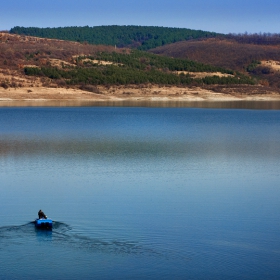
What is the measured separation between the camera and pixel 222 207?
17.7 meters

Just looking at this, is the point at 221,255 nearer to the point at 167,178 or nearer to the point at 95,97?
the point at 167,178

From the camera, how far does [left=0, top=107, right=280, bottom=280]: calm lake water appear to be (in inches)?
512

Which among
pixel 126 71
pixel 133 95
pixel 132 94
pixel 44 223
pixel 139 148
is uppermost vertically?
pixel 126 71

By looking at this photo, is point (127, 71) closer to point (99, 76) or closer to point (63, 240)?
point (99, 76)

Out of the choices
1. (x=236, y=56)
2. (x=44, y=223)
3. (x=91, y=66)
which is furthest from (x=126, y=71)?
(x=44, y=223)

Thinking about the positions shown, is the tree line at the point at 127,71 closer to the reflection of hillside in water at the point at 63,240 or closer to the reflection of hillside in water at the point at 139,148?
the reflection of hillside in water at the point at 139,148

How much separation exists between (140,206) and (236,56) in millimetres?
117553

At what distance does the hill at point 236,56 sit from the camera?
114m

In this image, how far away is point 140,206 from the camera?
57.9 feet

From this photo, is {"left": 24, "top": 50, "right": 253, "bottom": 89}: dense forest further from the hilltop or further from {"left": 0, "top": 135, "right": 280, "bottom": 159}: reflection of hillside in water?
{"left": 0, "top": 135, "right": 280, "bottom": 159}: reflection of hillside in water

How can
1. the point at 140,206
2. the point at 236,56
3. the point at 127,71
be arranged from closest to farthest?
the point at 140,206, the point at 127,71, the point at 236,56

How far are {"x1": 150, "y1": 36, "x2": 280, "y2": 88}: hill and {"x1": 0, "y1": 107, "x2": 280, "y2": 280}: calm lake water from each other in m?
77.3

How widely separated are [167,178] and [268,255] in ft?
27.5

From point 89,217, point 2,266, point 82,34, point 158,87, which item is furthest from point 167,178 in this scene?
point 82,34
